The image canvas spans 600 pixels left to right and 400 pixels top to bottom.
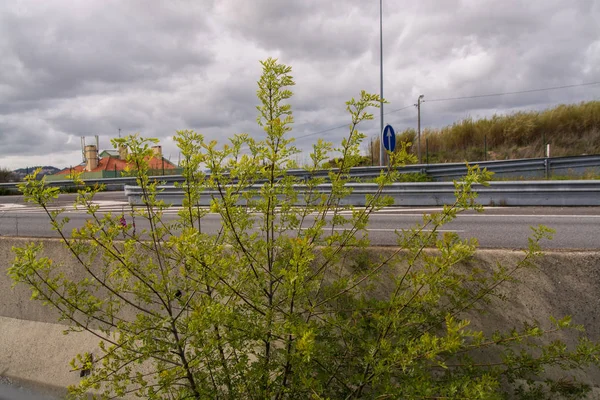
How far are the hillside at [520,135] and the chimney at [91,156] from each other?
25.5 m

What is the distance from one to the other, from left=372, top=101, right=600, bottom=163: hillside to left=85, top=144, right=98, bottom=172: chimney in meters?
25.5

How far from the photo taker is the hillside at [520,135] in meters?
24.7

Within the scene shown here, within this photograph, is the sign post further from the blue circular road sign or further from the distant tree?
the distant tree

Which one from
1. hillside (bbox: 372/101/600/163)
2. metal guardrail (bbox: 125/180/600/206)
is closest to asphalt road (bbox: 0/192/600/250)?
metal guardrail (bbox: 125/180/600/206)

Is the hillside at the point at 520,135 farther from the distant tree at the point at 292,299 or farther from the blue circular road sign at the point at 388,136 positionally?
the distant tree at the point at 292,299

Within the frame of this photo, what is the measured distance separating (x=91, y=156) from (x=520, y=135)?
34.1m

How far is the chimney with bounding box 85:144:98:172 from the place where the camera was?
3791 centimetres

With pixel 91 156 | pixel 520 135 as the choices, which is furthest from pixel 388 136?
pixel 91 156

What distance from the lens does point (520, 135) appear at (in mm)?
25781

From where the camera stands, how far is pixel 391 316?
2395mm

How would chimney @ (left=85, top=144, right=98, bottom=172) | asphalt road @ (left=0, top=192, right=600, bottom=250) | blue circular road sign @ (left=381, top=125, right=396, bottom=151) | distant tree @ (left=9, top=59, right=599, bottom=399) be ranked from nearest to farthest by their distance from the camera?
1. distant tree @ (left=9, top=59, right=599, bottom=399)
2. asphalt road @ (left=0, top=192, right=600, bottom=250)
3. blue circular road sign @ (left=381, top=125, right=396, bottom=151)
4. chimney @ (left=85, top=144, right=98, bottom=172)

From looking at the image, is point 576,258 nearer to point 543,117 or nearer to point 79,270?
point 79,270

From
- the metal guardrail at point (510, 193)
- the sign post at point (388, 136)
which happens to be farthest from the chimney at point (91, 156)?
the sign post at point (388, 136)

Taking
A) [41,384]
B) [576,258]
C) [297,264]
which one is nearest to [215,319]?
[297,264]
